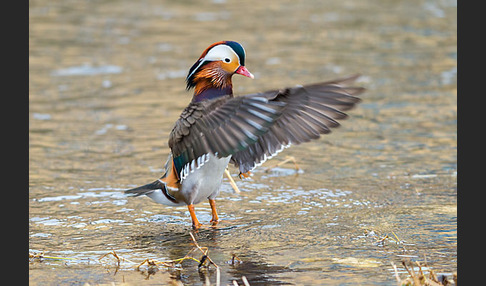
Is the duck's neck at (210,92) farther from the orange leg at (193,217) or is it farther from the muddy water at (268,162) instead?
the muddy water at (268,162)

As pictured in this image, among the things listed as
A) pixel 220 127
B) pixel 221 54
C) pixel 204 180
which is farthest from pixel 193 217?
pixel 221 54

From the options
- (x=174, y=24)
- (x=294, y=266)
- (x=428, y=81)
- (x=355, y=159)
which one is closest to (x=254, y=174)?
(x=355, y=159)

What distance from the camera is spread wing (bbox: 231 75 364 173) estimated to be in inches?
220

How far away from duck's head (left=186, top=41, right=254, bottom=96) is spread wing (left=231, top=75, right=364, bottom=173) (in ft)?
2.04

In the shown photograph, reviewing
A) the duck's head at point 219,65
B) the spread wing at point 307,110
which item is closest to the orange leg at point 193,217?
the spread wing at point 307,110

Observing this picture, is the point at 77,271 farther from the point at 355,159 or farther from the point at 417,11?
the point at 417,11

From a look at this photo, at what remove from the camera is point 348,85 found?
227 inches

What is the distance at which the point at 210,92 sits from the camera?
6434 mm

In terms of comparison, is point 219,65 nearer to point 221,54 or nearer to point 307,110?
point 221,54

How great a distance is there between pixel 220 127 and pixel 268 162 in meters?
3.29

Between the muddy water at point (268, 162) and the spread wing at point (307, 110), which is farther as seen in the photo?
the muddy water at point (268, 162)

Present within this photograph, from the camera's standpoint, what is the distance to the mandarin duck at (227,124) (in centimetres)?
542

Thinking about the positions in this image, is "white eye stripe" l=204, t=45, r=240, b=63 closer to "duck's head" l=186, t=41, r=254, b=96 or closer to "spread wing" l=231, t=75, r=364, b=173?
"duck's head" l=186, t=41, r=254, b=96

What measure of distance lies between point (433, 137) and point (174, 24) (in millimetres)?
7814
